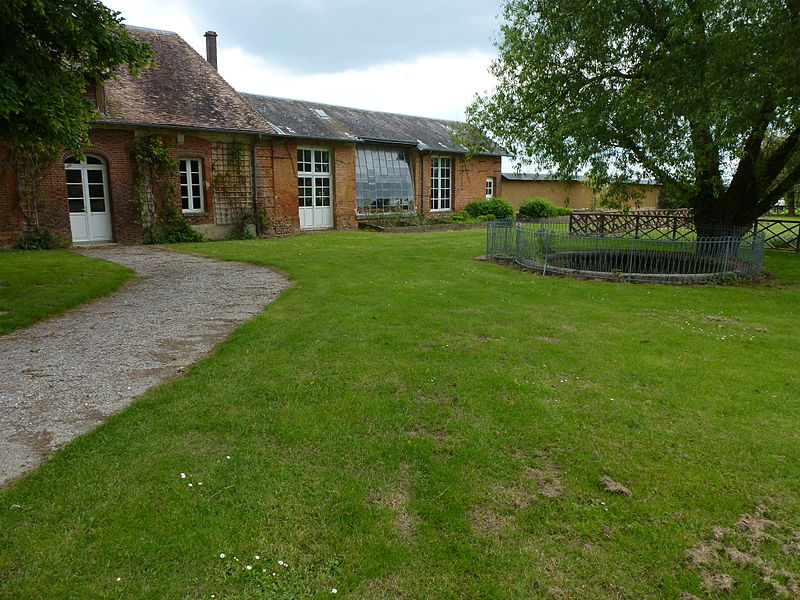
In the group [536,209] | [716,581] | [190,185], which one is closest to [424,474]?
[716,581]

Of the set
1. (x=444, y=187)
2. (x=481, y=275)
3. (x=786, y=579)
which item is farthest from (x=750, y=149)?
(x=444, y=187)

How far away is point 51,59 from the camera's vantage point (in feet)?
28.6

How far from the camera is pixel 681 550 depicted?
2939 mm

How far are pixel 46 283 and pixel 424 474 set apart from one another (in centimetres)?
944

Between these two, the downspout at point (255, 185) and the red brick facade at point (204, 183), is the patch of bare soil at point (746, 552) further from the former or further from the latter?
the downspout at point (255, 185)

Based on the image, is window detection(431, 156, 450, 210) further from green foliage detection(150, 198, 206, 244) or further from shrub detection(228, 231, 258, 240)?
green foliage detection(150, 198, 206, 244)

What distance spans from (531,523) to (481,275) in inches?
355

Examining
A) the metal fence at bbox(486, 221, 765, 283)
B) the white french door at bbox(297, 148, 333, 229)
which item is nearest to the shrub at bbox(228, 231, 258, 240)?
the white french door at bbox(297, 148, 333, 229)

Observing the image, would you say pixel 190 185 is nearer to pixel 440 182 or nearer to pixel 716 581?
pixel 440 182

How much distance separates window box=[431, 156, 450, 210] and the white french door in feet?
23.0

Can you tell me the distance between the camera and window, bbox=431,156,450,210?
93.9 feet

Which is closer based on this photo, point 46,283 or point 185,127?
point 46,283

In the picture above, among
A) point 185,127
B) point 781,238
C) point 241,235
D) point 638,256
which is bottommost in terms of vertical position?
point 638,256

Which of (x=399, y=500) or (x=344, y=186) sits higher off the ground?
(x=344, y=186)
